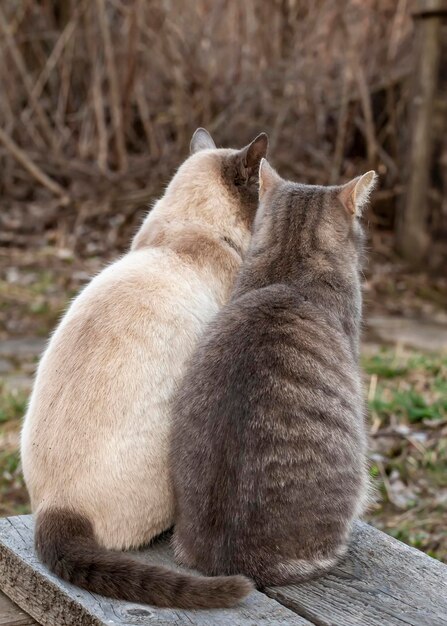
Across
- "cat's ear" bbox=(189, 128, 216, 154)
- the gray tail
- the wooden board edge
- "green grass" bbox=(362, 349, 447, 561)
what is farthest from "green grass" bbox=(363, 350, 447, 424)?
the gray tail

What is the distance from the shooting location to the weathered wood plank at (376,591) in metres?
2.14

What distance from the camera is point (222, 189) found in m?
2.79

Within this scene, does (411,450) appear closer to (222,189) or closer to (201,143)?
(201,143)

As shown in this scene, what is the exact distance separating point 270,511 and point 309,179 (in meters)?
6.02

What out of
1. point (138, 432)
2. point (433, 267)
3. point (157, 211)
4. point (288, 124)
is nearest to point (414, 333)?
point (433, 267)

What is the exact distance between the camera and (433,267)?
24.9 feet

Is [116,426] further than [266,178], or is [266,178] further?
[266,178]

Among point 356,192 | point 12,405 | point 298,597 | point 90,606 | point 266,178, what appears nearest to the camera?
point 90,606

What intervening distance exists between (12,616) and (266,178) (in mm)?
1277

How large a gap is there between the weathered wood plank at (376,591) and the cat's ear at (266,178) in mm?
953

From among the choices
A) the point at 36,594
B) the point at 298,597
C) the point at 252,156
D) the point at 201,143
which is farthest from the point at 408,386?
the point at 36,594

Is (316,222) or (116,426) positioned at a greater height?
(316,222)

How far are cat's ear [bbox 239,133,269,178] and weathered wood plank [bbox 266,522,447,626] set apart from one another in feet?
3.48

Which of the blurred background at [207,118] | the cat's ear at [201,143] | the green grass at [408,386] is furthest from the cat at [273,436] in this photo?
the blurred background at [207,118]
